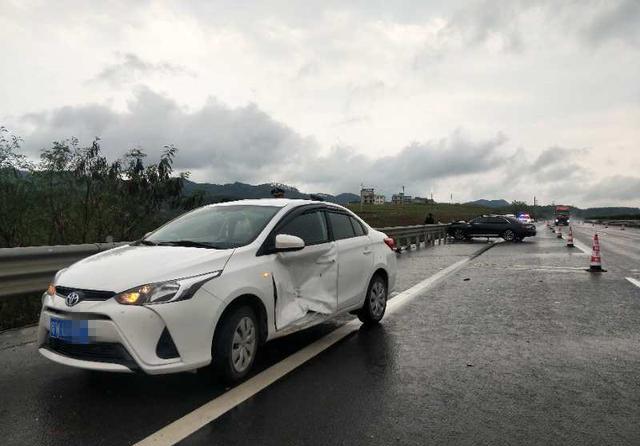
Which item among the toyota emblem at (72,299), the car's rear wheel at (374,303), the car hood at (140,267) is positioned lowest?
the car's rear wheel at (374,303)

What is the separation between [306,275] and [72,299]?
2245 mm

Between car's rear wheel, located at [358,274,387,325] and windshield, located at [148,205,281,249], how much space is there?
1.90 meters

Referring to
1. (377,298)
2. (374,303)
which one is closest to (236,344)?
(374,303)

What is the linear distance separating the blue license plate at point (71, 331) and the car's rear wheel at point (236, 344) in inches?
37.3

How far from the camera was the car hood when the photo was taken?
4062 millimetres

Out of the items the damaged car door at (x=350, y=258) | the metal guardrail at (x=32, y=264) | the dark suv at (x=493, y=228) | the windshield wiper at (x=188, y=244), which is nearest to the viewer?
the windshield wiper at (x=188, y=244)

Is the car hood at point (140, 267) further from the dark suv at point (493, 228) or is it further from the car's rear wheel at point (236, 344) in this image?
the dark suv at point (493, 228)

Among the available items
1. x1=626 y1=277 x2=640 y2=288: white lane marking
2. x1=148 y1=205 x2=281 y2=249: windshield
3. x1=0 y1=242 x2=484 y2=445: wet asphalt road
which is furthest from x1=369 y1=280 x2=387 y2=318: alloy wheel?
x1=626 y1=277 x2=640 y2=288: white lane marking

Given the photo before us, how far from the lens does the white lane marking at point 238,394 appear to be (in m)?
3.43

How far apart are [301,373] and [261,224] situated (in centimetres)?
146

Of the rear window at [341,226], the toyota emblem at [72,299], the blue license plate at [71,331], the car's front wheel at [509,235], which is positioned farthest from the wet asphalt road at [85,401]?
the car's front wheel at [509,235]

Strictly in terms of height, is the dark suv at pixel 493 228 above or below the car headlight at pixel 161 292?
below

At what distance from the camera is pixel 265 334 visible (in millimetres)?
4828

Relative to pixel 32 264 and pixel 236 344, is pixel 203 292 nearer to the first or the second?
pixel 236 344
